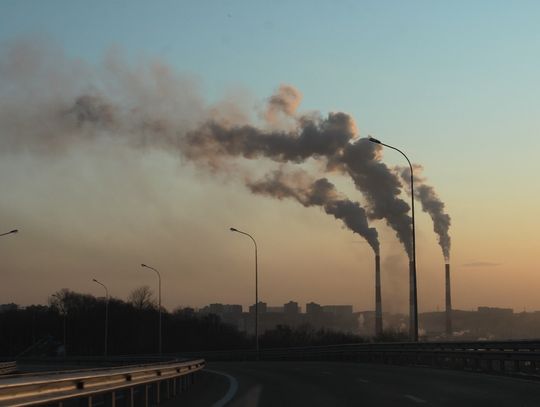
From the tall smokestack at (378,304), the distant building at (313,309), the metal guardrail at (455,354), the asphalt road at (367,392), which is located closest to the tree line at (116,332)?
the distant building at (313,309)

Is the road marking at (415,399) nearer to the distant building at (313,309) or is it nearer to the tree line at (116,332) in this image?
the tree line at (116,332)

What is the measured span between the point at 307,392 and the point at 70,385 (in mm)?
10655

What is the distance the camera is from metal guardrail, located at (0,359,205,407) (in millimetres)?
7488

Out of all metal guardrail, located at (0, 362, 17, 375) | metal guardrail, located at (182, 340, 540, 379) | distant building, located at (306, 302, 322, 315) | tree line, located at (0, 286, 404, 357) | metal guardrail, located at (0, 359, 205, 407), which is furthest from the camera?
distant building, located at (306, 302, 322, 315)

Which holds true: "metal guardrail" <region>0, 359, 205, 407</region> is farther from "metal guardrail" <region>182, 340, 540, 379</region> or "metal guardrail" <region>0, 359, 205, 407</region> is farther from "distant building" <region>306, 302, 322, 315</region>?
"distant building" <region>306, 302, 322, 315</region>

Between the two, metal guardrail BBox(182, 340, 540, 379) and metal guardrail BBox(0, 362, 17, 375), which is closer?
metal guardrail BBox(182, 340, 540, 379)

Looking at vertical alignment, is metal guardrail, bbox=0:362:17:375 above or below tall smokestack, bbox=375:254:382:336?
below

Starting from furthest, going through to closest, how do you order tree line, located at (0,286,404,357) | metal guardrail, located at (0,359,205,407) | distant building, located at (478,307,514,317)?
tree line, located at (0,286,404,357), distant building, located at (478,307,514,317), metal guardrail, located at (0,359,205,407)

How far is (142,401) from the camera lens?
14594mm

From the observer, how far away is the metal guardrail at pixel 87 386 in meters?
7.49

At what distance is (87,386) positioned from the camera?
10.1 m

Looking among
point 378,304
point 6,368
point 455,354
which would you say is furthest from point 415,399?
point 378,304

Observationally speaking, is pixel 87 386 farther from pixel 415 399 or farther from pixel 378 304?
pixel 378 304

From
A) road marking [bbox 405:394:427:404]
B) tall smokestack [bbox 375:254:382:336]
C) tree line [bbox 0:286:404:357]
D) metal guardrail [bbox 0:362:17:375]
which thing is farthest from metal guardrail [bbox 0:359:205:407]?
tree line [bbox 0:286:404:357]
